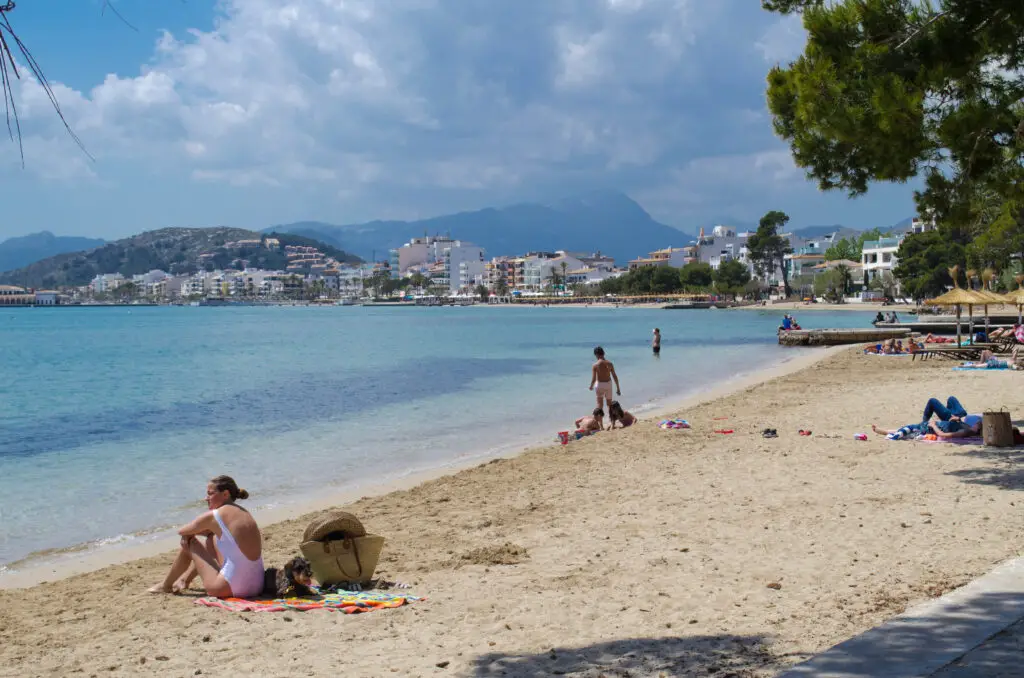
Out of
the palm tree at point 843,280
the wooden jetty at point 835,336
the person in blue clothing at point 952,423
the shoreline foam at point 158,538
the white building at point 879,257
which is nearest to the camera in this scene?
the shoreline foam at point 158,538

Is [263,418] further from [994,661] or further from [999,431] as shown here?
[994,661]

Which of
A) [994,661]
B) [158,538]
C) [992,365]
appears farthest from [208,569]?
[992,365]

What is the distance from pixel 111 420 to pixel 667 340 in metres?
41.2

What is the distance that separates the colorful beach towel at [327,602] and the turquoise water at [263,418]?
4566 millimetres

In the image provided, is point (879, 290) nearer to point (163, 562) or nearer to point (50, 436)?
point (50, 436)

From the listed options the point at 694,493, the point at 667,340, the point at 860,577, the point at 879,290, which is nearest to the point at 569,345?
the point at 667,340

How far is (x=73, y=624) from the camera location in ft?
21.6

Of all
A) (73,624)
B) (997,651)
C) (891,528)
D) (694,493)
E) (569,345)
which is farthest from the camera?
(569,345)

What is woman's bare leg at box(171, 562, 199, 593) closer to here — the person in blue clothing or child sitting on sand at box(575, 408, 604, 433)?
child sitting on sand at box(575, 408, 604, 433)

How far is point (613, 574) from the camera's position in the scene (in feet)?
22.9

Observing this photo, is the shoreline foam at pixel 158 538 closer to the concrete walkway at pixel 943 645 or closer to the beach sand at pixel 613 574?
the beach sand at pixel 613 574

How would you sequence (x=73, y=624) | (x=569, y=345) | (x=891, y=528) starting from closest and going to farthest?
1. (x=73, y=624)
2. (x=891, y=528)
3. (x=569, y=345)

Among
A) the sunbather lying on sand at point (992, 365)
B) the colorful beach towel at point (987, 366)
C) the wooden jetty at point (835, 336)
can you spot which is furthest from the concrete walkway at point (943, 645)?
the wooden jetty at point (835, 336)

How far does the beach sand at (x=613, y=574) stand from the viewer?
532cm
